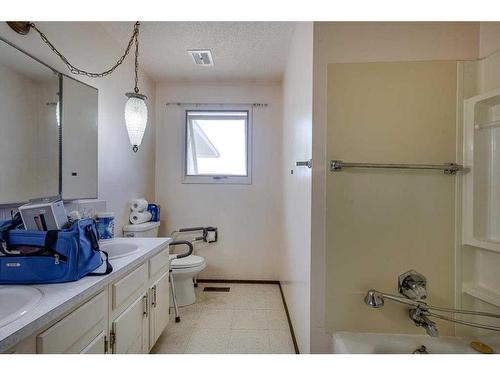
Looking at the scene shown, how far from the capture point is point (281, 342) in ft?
5.67

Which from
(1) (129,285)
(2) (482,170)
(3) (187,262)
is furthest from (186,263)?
(2) (482,170)

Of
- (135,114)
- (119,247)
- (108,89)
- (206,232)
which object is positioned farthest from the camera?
(206,232)

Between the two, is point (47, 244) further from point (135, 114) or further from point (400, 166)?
point (400, 166)

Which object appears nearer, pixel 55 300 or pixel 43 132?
pixel 55 300

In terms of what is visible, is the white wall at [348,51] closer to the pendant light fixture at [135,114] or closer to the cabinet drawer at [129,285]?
the cabinet drawer at [129,285]

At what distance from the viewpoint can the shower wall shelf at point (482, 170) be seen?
1.15 metres

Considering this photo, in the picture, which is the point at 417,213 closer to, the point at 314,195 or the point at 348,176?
the point at 348,176

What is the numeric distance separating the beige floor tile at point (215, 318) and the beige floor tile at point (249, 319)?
54mm

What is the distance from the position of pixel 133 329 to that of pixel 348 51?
1.92 meters

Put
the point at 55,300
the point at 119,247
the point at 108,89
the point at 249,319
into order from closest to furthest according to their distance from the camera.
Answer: the point at 55,300, the point at 119,247, the point at 108,89, the point at 249,319

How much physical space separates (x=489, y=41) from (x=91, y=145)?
2.50 m

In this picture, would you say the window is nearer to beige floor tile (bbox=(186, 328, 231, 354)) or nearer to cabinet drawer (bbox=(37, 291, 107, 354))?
beige floor tile (bbox=(186, 328, 231, 354))

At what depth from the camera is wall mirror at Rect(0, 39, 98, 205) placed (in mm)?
1096

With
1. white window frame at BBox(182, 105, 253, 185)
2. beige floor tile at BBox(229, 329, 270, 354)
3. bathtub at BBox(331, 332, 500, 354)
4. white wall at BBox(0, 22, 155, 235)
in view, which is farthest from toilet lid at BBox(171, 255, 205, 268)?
bathtub at BBox(331, 332, 500, 354)
